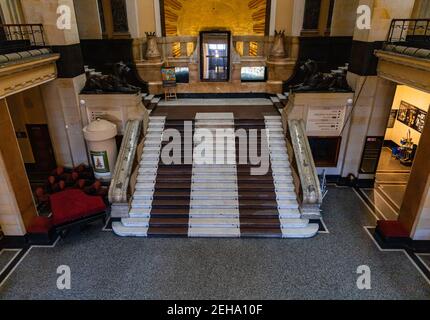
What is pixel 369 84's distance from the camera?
9516 millimetres

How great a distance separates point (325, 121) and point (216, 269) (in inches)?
245

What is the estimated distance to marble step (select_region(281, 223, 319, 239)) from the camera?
814 centimetres

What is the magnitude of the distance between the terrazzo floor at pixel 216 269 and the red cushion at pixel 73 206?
24.9 inches

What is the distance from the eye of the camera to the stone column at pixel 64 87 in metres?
8.87

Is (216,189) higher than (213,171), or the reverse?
(213,171)

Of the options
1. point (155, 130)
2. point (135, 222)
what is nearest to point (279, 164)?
point (155, 130)

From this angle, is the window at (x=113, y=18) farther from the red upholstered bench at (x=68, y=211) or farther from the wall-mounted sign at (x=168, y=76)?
the red upholstered bench at (x=68, y=211)

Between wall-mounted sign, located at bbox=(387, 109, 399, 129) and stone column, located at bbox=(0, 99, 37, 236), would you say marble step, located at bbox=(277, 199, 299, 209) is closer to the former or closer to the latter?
stone column, located at bbox=(0, 99, 37, 236)

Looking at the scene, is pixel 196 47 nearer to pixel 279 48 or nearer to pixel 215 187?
pixel 279 48

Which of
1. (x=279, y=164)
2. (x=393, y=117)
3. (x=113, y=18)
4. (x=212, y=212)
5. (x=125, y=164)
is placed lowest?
(x=212, y=212)

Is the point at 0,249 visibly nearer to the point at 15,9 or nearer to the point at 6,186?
the point at 6,186

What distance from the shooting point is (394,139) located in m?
13.4
